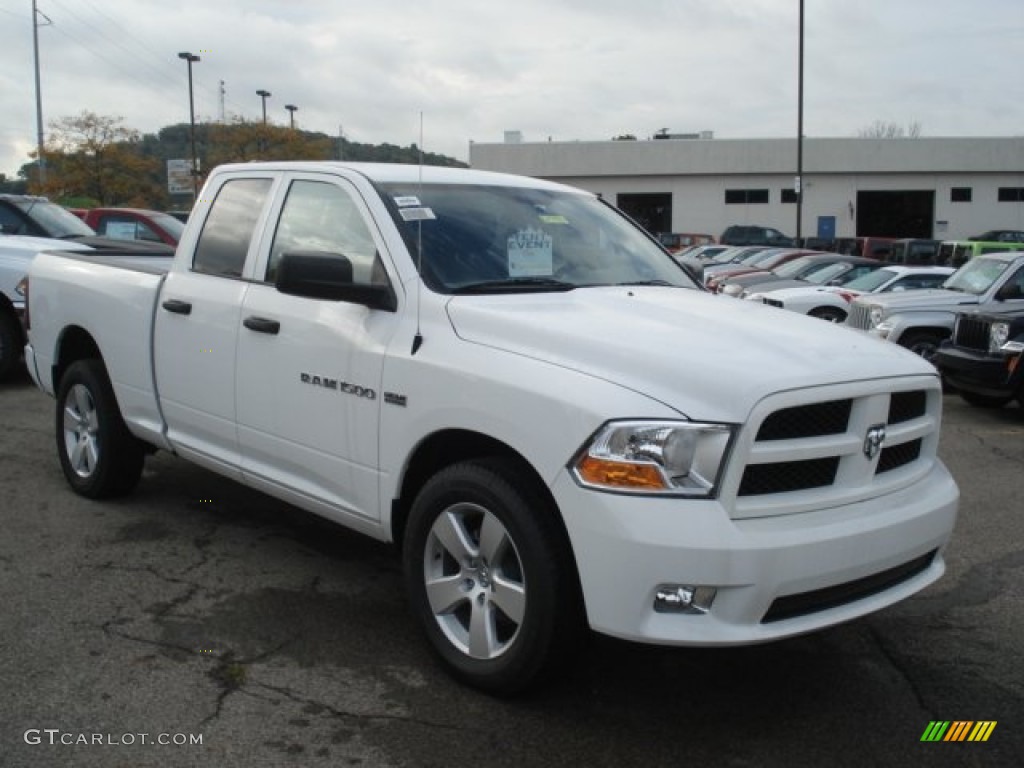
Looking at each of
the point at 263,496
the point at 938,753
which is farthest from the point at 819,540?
the point at 263,496

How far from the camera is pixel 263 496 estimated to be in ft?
20.6

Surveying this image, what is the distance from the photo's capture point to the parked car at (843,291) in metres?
14.2

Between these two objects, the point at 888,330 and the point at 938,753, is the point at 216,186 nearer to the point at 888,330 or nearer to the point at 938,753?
the point at 938,753

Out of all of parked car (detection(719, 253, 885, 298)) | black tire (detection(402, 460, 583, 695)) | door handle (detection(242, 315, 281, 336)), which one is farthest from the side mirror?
parked car (detection(719, 253, 885, 298))

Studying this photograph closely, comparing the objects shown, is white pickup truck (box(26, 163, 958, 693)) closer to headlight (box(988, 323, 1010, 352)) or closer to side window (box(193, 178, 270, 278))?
side window (box(193, 178, 270, 278))

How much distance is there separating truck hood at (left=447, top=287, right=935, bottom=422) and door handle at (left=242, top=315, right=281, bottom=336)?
3.29 ft

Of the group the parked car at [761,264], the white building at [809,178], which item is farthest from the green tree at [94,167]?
the parked car at [761,264]

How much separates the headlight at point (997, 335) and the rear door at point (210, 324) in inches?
305

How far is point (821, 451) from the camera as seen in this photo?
322 centimetres

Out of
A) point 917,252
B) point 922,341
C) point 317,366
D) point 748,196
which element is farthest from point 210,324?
point 748,196

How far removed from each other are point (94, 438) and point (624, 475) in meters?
4.03

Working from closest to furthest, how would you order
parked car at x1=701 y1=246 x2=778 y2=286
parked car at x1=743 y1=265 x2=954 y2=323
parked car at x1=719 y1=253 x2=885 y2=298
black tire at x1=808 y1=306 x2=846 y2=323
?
parked car at x1=743 y1=265 x2=954 y2=323, black tire at x1=808 y1=306 x2=846 y2=323, parked car at x1=719 y1=253 x2=885 y2=298, parked car at x1=701 y1=246 x2=778 y2=286

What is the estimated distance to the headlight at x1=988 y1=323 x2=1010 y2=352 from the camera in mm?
9734

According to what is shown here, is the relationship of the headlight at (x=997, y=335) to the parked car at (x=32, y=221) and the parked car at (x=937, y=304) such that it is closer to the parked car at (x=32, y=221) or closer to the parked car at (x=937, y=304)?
the parked car at (x=937, y=304)
